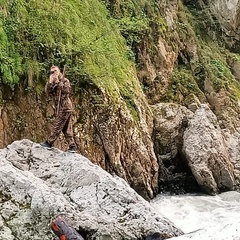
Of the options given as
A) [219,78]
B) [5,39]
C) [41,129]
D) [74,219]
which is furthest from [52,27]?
[219,78]

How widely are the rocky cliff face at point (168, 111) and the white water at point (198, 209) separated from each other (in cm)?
62

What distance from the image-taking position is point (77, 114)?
12.9 m

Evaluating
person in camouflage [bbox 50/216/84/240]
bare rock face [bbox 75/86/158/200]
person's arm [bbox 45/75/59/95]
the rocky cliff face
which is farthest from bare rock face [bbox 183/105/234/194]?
person in camouflage [bbox 50/216/84/240]

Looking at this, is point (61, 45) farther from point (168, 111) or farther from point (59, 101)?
point (168, 111)

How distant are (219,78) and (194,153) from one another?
583 centimetres

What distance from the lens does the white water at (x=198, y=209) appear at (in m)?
10.9

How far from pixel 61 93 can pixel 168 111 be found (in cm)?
755

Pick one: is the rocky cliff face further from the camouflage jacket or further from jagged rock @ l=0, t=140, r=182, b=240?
jagged rock @ l=0, t=140, r=182, b=240

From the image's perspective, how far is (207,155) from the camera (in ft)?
49.3

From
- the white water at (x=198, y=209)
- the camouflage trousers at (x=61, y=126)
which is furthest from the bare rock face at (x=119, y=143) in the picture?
the camouflage trousers at (x=61, y=126)

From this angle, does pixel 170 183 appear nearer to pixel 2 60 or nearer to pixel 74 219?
pixel 2 60

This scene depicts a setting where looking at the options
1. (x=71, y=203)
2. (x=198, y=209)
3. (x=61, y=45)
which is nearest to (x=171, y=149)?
(x=198, y=209)

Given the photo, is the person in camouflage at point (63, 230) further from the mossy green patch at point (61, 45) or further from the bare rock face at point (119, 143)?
the bare rock face at point (119, 143)

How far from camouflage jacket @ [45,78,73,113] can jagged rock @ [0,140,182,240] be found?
4.21ft
